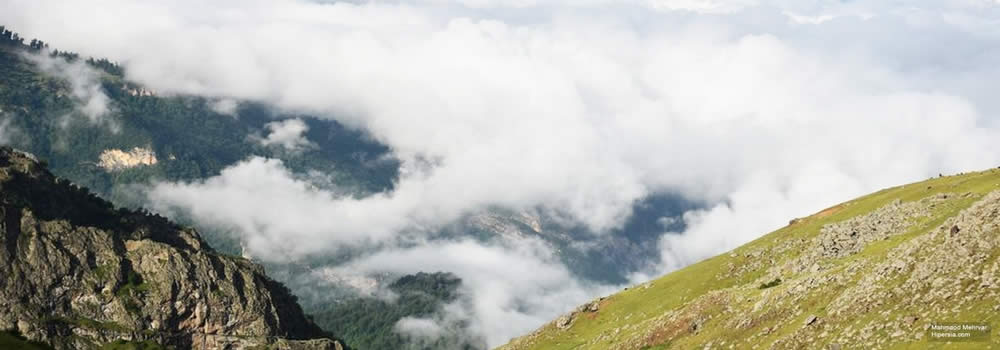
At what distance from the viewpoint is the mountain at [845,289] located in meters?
76.4

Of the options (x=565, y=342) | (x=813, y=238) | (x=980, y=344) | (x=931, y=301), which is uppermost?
(x=813, y=238)

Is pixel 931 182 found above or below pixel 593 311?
above

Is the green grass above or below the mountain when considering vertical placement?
above

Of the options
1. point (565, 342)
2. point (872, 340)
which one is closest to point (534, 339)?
point (565, 342)

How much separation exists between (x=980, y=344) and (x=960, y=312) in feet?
18.6

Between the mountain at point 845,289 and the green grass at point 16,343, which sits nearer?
A: the mountain at point 845,289

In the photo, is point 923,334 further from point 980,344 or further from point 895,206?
point 895,206

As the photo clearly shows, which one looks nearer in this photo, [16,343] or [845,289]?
[845,289]

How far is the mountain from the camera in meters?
76.4

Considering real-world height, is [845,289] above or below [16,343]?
below

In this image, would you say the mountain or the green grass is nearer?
the mountain

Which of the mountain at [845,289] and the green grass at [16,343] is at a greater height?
the green grass at [16,343]

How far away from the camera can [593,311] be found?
190 meters

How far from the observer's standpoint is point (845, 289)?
94312 mm
